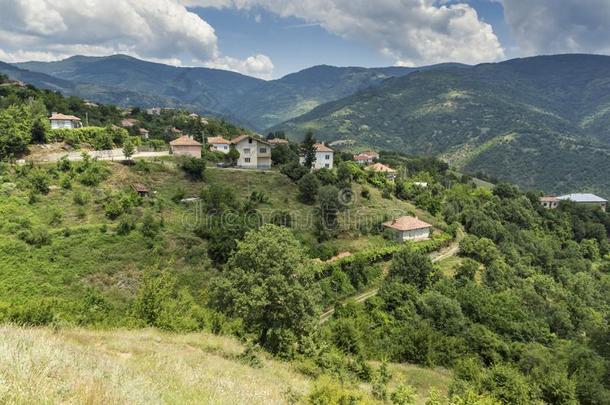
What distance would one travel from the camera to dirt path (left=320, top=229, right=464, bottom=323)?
37.3 m

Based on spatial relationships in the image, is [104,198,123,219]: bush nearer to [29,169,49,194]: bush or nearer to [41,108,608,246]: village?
[41,108,608,246]: village

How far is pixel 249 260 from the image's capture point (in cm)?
1997

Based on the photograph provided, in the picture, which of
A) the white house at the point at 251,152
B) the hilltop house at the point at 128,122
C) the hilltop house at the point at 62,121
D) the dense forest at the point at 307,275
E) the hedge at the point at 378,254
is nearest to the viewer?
the dense forest at the point at 307,275

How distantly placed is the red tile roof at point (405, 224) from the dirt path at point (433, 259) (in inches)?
171

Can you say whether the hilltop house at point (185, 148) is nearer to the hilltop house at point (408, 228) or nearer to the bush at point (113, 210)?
the bush at point (113, 210)

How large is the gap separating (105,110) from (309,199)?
60.9 meters

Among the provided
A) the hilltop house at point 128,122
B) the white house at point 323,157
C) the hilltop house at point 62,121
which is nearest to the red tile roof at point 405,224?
the white house at point 323,157

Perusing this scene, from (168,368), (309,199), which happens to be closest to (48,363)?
(168,368)

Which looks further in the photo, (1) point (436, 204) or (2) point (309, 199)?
(1) point (436, 204)

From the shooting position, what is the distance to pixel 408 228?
170 ft

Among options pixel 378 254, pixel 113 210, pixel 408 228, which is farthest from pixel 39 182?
pixel 408 228

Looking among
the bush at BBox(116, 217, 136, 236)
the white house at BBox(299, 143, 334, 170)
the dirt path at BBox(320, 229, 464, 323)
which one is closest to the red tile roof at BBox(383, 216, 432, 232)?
the dirt path at BBox(320, 229, 464, 323)

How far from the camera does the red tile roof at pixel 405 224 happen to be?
51.8 metres

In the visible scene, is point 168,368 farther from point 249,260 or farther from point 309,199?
point 309,199
